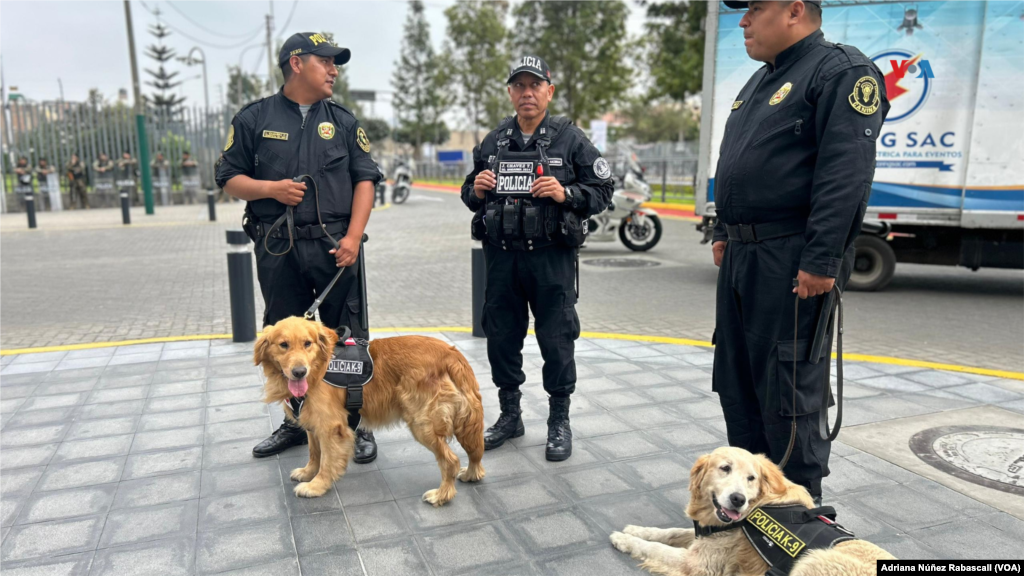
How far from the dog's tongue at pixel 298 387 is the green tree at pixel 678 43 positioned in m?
20.3

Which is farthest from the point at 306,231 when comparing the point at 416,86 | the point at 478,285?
the point at 416,86

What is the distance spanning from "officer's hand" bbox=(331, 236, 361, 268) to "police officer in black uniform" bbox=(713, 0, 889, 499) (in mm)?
1919

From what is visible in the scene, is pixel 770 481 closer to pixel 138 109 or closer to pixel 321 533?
pixel 321 533

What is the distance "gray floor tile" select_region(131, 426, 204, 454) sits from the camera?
3.70 m

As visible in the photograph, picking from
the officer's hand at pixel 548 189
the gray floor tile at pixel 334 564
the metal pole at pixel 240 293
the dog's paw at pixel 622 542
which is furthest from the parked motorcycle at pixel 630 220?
the gray floor tile at pixel 334 564

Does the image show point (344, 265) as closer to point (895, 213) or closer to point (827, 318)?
point (827, 318)

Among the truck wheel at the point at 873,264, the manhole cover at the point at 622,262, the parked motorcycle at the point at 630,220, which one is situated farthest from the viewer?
the parked motorcycle at the point at 630,220

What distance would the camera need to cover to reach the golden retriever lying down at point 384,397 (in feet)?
9.93

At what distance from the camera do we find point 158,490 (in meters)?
3.21

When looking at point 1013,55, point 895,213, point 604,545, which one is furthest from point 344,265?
point 1013,55

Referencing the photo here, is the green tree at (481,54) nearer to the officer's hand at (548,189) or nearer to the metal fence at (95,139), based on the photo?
the metal fence at (95,139)

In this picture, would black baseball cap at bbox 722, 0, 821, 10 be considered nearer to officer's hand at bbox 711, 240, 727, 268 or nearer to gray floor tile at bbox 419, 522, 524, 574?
officer's hand at bbox 711, 240, 727, 268

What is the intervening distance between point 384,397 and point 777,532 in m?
1.82

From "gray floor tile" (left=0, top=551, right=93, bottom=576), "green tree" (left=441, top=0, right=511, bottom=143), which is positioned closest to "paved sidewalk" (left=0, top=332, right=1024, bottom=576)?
"gray floor tile" (left=0, top=551, right=93, bottom=576)
